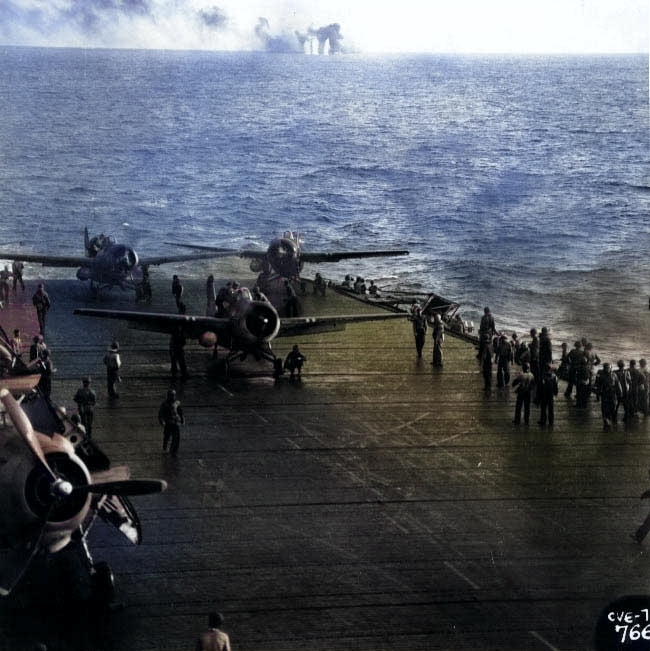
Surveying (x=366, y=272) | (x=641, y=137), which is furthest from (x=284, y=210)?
(x=641, y=137)

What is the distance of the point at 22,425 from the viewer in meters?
15.8

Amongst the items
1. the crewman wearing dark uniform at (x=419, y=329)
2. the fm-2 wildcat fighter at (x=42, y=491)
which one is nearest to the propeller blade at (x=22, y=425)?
the fm-2 wildcat fighter at (x=42, y=491)

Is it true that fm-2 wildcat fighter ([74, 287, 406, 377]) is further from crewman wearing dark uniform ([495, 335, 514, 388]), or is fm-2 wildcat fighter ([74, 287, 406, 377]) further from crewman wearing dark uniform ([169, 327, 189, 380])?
crewman wearing dark uniform ([495, 335, 514, 388])

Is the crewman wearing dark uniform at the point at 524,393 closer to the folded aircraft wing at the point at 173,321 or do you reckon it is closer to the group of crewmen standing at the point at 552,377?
the group of crewmen standing at the point at 552,377

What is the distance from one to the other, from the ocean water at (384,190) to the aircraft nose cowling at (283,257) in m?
23.2

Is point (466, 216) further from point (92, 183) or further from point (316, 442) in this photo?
point (316, 442)

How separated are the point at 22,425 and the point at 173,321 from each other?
668 inches

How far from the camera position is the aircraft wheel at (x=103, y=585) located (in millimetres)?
17516

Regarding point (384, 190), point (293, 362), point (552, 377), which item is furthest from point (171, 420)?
point (384, 190)

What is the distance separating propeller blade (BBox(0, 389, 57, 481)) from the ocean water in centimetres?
4814

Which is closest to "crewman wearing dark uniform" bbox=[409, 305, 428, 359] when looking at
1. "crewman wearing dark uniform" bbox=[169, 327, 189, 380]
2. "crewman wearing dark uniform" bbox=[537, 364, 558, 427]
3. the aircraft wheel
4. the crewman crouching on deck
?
the crewman crouching on deck

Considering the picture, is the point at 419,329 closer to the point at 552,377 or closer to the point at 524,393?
the point at 524,393

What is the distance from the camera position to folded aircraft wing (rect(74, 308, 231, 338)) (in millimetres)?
32688

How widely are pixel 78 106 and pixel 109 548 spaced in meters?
180
